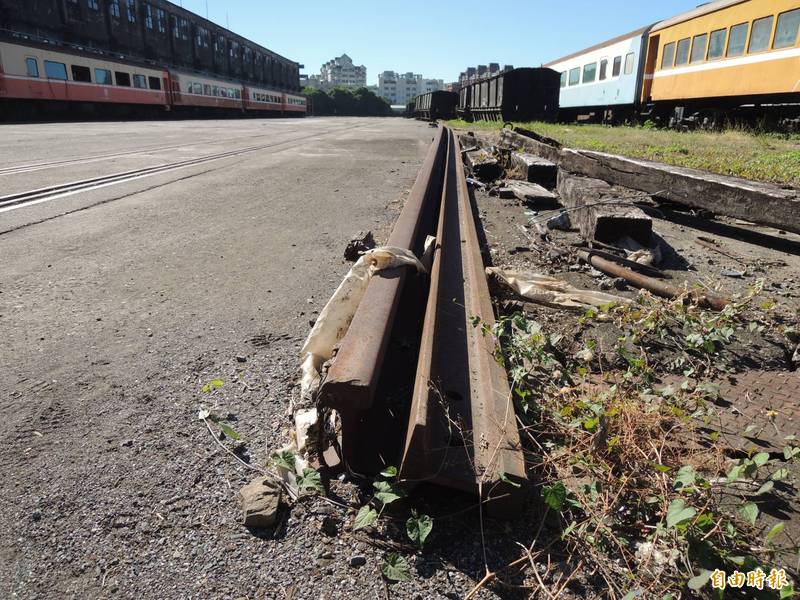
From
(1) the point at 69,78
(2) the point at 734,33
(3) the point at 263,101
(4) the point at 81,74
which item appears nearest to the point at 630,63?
(2) the point at 734,33

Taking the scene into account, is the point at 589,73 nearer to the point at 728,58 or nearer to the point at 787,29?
the point at 728,58

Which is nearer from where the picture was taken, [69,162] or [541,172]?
[541,172]

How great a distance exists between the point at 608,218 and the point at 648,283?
35.2 inches

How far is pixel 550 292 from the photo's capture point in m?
3.05

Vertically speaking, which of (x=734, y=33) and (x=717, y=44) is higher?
(x=734, y=33)

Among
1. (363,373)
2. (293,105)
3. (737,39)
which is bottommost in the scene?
(363,373)

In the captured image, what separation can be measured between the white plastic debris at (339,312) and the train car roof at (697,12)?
14767 mm

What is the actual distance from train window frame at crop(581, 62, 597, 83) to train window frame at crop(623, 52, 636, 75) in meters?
3.11

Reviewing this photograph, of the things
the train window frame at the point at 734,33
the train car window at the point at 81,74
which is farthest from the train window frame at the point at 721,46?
the train car window at the point at 81,74

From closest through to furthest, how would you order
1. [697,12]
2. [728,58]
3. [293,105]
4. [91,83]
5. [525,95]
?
[728,58], [697,12], [525,95], [91,83], [293,105]

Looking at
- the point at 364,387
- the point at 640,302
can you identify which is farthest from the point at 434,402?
the point at 640,302

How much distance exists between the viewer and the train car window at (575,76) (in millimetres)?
23797

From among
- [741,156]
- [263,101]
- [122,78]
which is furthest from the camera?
[263,101]

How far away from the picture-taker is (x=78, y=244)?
3959 mm
